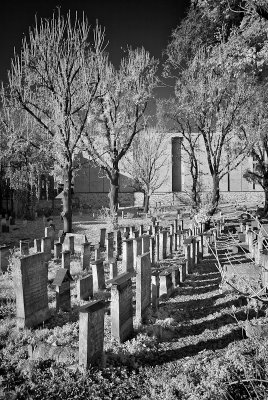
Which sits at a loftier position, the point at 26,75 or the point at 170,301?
the point at 26,75

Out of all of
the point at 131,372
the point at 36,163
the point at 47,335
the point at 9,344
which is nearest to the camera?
the point at 131,372

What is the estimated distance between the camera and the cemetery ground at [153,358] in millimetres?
3031

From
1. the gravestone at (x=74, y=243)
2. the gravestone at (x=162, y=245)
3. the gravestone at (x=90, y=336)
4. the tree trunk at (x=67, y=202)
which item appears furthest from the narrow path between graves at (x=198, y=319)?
the tree trunk at (x=67, y=202)

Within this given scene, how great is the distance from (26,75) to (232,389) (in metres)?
12.3

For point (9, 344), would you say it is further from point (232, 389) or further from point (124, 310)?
point (232, 389)

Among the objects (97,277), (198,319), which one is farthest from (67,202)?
(198,319)

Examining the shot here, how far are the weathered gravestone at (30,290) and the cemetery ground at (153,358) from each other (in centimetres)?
14

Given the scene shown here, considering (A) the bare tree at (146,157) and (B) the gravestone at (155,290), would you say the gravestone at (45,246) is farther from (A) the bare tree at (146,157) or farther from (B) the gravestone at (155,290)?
(A) the bare tree at (146,157)

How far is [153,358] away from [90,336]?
0.81 metres

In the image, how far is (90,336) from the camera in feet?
11.2

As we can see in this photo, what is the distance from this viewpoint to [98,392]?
3041 millimetres

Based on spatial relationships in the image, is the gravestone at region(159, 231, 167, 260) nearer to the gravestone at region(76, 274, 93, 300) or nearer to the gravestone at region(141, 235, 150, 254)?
the gravestone at region(141, 235, 150, 254)

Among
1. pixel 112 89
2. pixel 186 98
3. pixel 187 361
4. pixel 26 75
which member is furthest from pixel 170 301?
pixel 112 89

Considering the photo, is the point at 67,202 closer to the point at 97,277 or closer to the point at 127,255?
the point at 127,255
